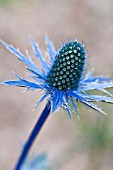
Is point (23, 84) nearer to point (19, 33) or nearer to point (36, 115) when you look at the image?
point (36, 115)

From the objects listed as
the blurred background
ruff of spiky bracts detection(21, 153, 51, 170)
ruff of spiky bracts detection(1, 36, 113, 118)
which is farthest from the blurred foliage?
ruff of spiky bracts detection(1, 36, 113, 118)

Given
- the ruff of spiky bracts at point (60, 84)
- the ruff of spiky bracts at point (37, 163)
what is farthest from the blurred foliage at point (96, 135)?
the ruff of spiky bracts at point (60, 84)

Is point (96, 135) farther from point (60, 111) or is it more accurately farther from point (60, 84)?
point (60, 84)

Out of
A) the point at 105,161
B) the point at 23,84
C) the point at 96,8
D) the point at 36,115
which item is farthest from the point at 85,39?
the point at 23,84

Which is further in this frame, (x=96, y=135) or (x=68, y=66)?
(x=96, y=135)

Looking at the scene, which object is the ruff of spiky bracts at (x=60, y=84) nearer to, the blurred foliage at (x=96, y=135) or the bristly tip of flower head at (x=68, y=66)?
the bristly tip of flower head at (x=68, y=66)

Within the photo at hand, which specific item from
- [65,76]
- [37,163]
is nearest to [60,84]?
[65,76]

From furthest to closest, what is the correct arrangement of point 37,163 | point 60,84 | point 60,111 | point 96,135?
point 60,111, point 96,135, point 37,163, point 60,84
